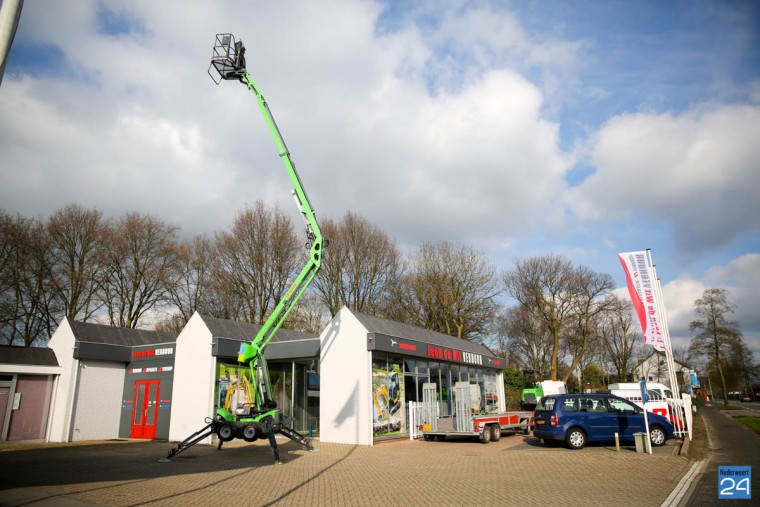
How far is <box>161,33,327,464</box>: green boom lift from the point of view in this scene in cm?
1387

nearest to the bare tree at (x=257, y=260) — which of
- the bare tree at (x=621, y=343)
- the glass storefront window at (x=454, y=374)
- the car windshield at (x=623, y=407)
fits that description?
the glass storefront window at (x=454, y=374)

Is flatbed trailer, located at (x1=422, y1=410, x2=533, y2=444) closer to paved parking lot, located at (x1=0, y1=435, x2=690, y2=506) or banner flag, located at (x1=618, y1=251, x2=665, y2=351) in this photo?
paved parking lot, located at (x1=0, y1=435, x2=690, y2=506)

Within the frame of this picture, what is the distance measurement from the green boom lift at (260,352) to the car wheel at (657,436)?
426 inches

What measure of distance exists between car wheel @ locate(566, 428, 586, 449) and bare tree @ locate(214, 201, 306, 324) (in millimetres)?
20848

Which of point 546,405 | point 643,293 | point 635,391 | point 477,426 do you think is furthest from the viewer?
point 635,391

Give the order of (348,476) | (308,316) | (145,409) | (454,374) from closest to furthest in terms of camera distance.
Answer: (348,476)
(145,409)
(454,374)
(308,316)

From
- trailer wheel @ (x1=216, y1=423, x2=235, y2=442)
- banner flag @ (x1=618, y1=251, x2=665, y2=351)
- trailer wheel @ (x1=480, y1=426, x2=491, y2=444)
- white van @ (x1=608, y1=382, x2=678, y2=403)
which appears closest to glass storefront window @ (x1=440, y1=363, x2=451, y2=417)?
trailer wheel @ (x1=480, y1=426, x2=491, y2=444)

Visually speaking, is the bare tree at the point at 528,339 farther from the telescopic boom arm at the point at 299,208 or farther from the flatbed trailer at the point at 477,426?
the telescopic boom arm at the point at 299,208

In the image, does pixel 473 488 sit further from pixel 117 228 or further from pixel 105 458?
pixel 117 228

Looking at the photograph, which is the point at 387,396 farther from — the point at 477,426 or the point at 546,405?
the point at 546,405

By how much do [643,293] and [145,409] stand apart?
20.5 meters

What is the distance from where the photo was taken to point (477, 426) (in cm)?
1770

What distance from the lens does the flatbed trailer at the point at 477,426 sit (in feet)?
57.8

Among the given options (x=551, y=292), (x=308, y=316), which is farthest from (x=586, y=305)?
(x=308, y=316)
